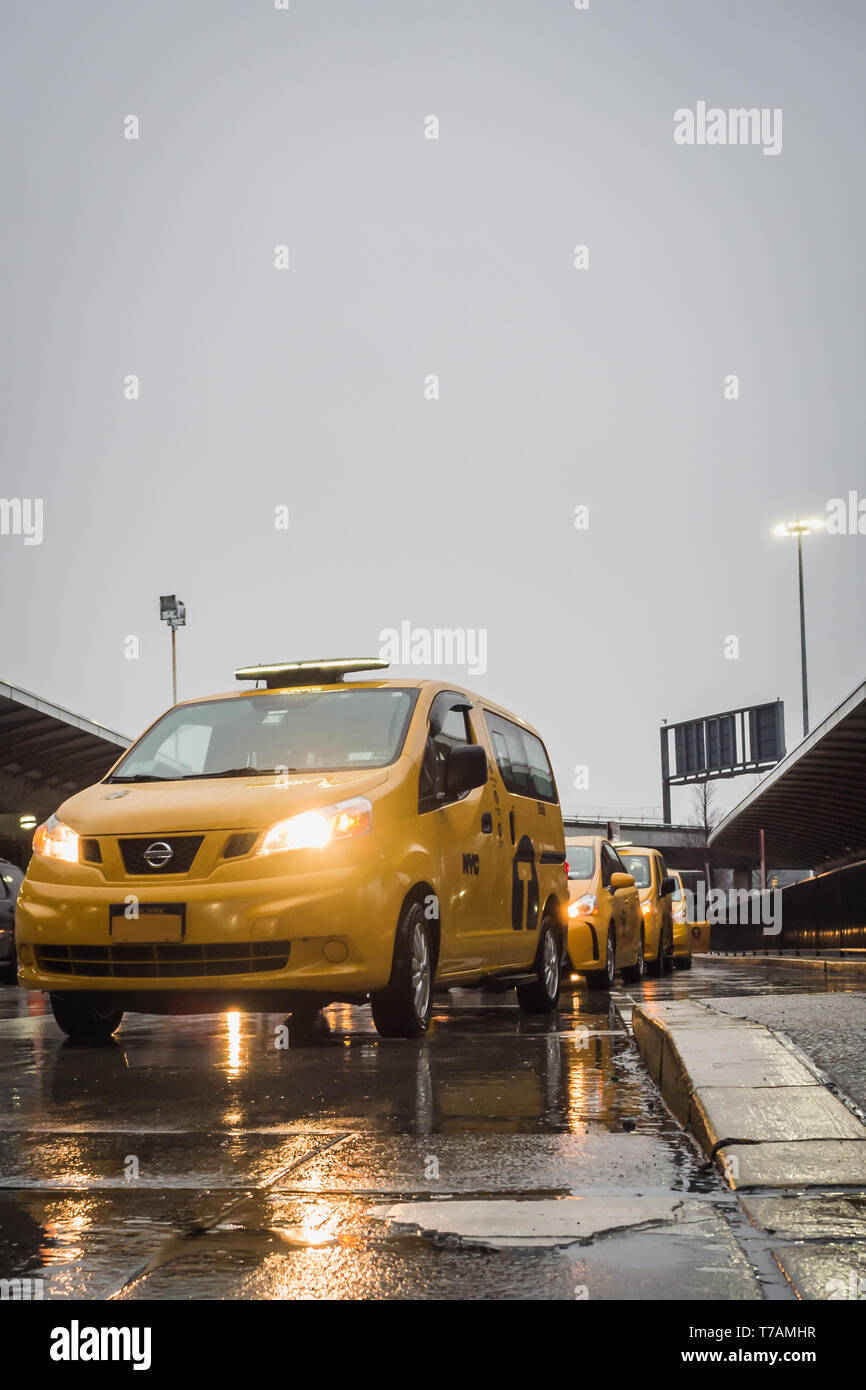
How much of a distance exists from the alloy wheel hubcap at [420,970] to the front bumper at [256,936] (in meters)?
0.38

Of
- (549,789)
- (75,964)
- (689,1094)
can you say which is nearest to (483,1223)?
(689,1094)

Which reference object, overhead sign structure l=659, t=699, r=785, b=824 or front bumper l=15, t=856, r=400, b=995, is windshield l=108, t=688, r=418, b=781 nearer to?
front bumper l=15, t=856, r=400, b=995

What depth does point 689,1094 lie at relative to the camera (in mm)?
5391

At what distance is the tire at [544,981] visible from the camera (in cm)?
1084

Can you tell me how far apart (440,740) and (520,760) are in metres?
1.96

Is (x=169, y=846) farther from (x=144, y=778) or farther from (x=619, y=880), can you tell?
(x=619, y=880)

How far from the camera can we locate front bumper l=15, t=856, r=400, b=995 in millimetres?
7504

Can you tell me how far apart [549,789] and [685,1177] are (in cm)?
750

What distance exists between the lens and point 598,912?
15242mm

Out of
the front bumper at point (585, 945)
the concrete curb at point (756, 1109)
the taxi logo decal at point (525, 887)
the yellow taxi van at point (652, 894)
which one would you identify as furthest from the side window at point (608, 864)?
the concrete curb at point (756, 1109)

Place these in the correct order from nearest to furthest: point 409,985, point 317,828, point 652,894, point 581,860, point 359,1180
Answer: point 359,1180
point 317,828
point 409,985
point 581,860
point 652,894

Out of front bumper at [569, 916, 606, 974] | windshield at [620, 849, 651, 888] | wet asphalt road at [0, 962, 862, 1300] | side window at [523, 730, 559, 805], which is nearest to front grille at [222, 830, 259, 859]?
wet asphalt road at [0, 962, 862, 1300]

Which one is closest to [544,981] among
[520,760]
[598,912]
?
[520,760]
